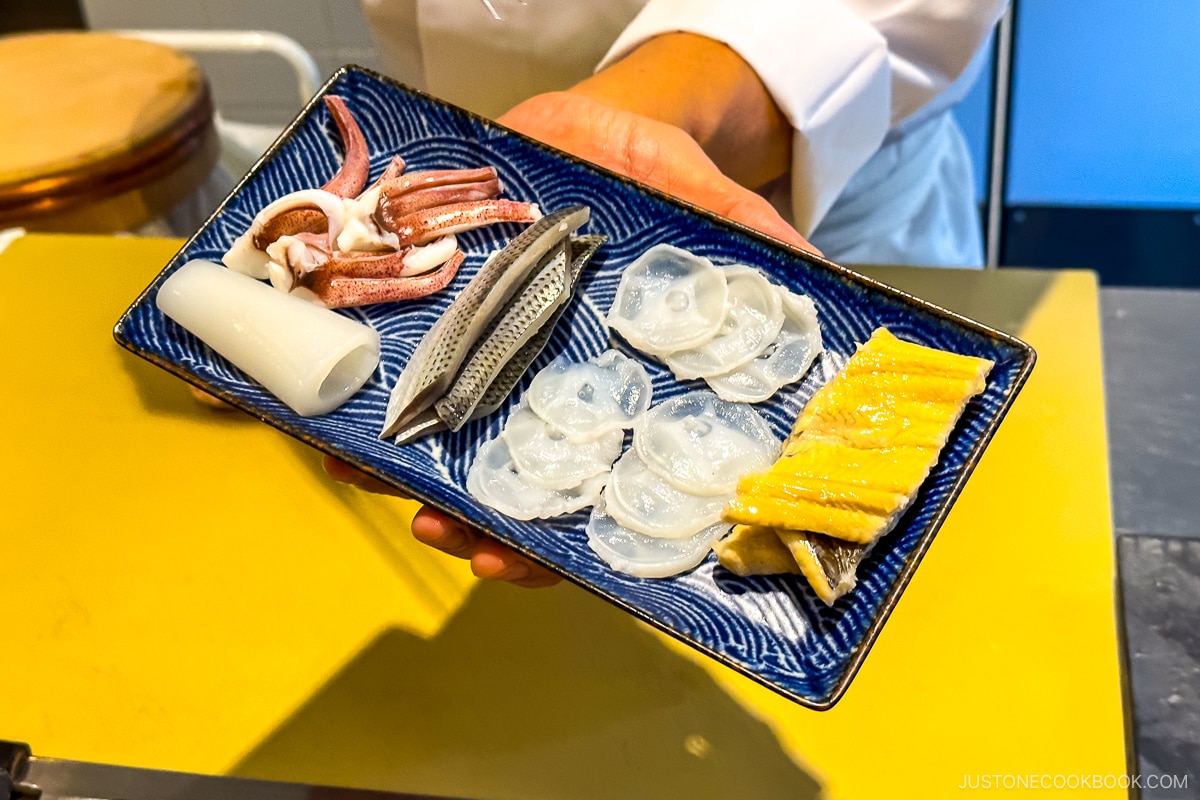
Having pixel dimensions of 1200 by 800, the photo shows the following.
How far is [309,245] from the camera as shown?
4.28 ft

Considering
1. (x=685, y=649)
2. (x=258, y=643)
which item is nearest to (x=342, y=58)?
(x=258, y=643)

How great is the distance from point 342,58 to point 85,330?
0.72 metres

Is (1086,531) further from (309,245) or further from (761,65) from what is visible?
(309,245)

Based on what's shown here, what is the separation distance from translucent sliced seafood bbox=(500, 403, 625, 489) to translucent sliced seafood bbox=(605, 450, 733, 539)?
0.03m

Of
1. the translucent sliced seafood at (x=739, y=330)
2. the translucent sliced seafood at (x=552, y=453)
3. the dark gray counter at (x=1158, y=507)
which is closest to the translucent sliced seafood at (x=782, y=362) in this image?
the translucent sliced seafood at (x=739, y=330)

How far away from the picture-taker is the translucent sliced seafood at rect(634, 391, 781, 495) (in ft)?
3.71

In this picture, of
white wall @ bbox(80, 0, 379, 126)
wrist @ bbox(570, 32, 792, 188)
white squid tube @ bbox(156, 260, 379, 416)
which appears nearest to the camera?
white squid tube @ bbox(156, 260, 379, 416)

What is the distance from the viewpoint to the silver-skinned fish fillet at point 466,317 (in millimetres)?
1201

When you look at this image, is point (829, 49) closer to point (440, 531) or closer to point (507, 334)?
point (507, 334)

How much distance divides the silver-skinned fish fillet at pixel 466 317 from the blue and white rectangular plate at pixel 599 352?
4cm

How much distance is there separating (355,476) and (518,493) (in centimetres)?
19

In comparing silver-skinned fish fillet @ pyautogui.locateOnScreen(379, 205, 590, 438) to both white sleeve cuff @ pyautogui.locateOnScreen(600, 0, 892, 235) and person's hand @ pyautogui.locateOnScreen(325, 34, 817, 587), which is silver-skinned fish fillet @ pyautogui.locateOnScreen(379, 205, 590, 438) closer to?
person's hand @ pyautogui.locateOnScreen(325, 34, 817, 587)

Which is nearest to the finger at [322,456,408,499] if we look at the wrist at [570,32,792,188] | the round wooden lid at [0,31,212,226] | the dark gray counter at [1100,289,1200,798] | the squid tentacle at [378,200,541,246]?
the squid tentacle at [378,200,541,246]

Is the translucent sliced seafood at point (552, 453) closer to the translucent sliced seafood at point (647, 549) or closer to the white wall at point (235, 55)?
the translucent sliced seafood at point (647, 549)
